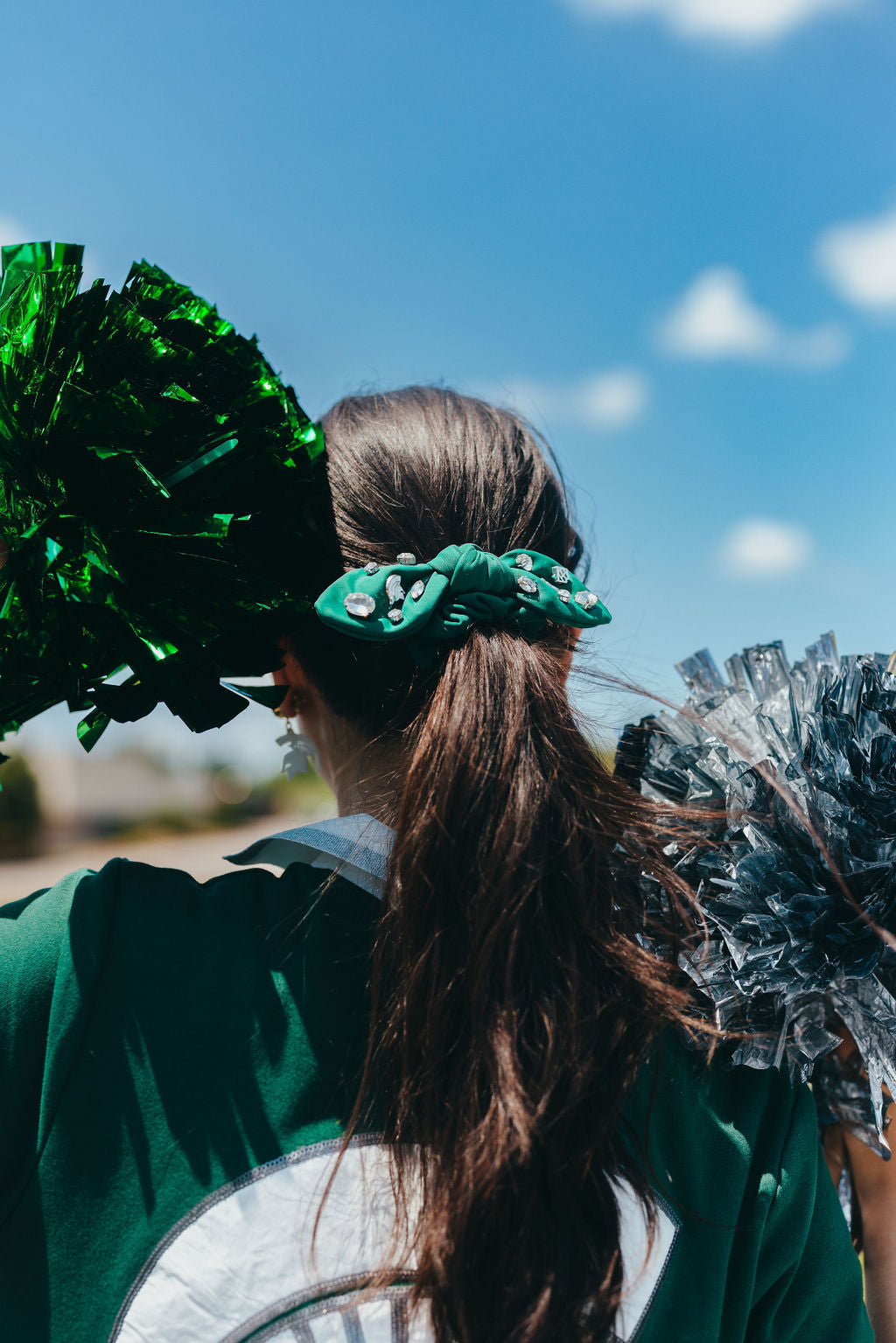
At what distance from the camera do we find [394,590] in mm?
968

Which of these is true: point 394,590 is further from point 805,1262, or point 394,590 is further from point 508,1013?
point 805,1262

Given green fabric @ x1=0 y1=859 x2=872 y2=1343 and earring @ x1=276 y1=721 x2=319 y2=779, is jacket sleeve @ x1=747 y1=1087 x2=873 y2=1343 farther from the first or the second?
earring @ x1=276 y1=721 x2=319 y2=779

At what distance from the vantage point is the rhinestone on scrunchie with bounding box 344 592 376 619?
949 millimetres

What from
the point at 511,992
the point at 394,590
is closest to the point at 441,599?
the point at 394,590

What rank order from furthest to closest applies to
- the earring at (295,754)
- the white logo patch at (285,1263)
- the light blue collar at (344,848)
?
Answer: the earring at (295,754), the light blue collar at (344,848), the white logo patch at (285,1263)

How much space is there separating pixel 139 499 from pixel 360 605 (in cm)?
25

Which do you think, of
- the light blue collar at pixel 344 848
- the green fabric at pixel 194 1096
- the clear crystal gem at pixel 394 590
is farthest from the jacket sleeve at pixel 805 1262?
the clear crystal gem at pixel 394 590

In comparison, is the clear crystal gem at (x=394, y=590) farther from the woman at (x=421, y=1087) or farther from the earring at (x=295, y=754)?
the earring at (x=295, y=754)

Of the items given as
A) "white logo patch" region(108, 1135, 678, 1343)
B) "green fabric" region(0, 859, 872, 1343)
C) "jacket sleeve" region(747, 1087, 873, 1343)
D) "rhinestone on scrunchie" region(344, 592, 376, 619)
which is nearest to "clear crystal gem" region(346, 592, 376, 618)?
"rhinestone on scrunchie" region(344, 592, 376, 619)

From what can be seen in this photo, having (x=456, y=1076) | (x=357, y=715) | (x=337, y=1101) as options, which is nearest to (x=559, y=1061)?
(x=456, y=1076)

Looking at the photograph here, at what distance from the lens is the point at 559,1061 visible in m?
0.82

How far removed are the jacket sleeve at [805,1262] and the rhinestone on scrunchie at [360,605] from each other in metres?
0.68

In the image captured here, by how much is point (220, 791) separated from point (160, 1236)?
18.9 m

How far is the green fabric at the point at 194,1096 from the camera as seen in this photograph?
2.57 ft
